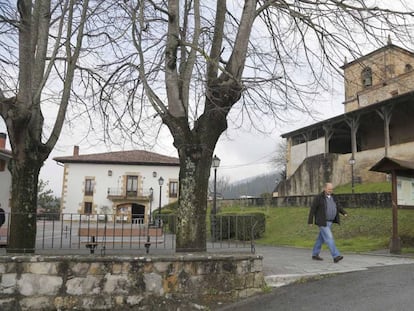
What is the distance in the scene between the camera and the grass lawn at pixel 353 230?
42.3 feet

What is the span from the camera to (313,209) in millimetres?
8852

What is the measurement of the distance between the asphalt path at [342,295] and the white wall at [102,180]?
4361cm

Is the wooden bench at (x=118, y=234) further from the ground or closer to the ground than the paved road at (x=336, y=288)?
further from the ground

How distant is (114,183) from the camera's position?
5059 cm

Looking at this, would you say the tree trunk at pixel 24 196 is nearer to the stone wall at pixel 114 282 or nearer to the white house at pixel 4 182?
the stone wall at pixel 114 282

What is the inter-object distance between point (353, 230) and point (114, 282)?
12479 millimetres

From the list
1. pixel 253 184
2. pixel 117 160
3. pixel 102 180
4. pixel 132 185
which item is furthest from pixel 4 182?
Result: pixel 253 184

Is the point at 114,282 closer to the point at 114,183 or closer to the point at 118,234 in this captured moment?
the point at 118,234

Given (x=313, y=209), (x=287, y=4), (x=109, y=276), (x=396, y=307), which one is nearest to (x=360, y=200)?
(x=313, y=209)

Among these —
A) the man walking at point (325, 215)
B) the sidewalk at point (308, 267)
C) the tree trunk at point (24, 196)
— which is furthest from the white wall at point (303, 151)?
the tree trunk at point (24, 196)

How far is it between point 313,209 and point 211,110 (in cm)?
339

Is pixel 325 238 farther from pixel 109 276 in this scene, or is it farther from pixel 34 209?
pixel 34 209

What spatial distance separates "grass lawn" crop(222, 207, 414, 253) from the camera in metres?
12.9

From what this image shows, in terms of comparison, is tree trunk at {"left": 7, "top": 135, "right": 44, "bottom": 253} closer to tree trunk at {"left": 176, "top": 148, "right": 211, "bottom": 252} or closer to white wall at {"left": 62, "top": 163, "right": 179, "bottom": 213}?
tree trunk at {"left": 176, "top": 148, "right": 211, "bottom": 252}
